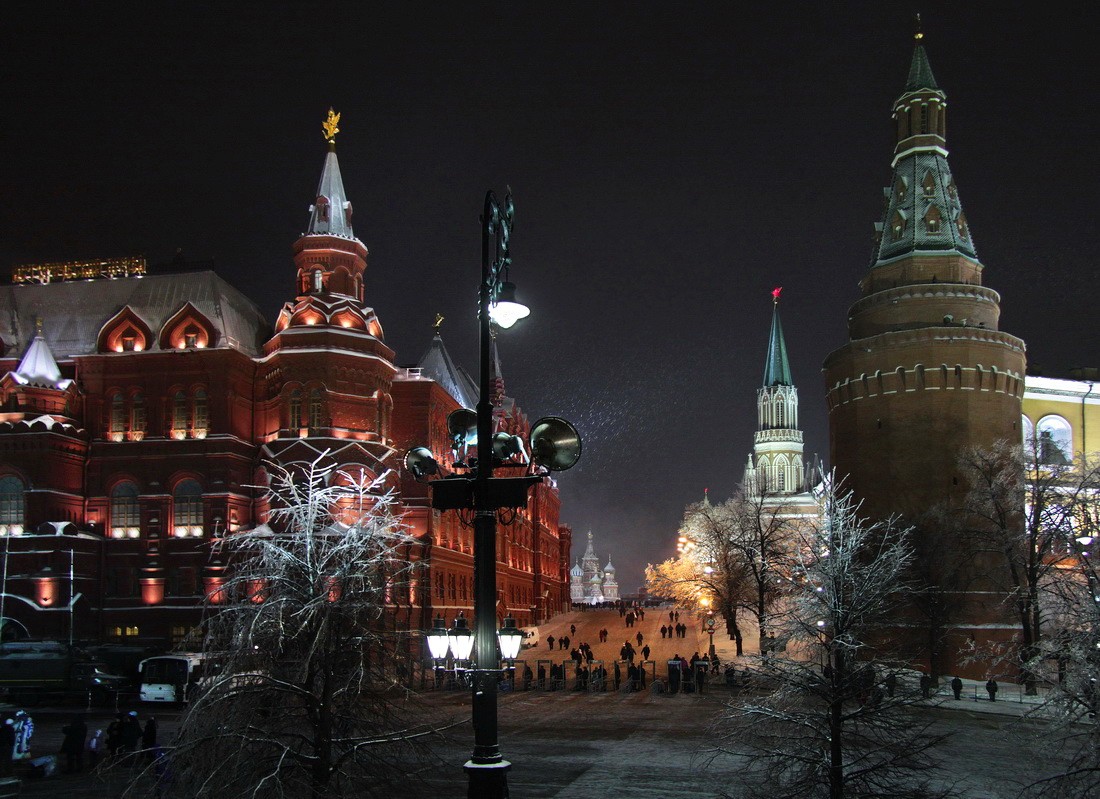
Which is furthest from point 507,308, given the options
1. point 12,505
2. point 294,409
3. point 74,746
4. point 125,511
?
point 12,505

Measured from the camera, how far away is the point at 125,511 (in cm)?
6150

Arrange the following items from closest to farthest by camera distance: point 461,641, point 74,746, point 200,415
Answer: point 461,641
point 74,746
point 200,415

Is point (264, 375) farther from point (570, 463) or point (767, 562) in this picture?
point (570, 463)

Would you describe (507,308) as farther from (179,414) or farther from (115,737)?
(179,414)

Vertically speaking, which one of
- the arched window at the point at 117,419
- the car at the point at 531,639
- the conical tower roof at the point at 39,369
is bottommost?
the car at the point at 531,639

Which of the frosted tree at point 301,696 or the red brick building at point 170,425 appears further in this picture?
the red brick building at point 170,425

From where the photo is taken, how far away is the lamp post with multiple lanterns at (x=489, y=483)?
1038cm

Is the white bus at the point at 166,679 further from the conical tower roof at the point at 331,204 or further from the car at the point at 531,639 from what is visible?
the car at the point at 531,639

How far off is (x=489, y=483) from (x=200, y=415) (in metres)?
54.7

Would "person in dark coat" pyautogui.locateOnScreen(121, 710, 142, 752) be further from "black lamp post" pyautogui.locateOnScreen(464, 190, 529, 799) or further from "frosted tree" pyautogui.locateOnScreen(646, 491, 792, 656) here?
"frosted tree" pyautogui.locateOnScreen(646, 491, 792, 656)

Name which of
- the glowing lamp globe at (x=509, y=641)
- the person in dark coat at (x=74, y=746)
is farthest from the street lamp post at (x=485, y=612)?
the person in dark coat at (x=74, y=746)

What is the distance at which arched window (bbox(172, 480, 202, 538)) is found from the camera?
60469 mm

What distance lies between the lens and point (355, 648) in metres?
14.2

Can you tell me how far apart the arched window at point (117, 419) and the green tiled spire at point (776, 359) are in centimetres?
8766
